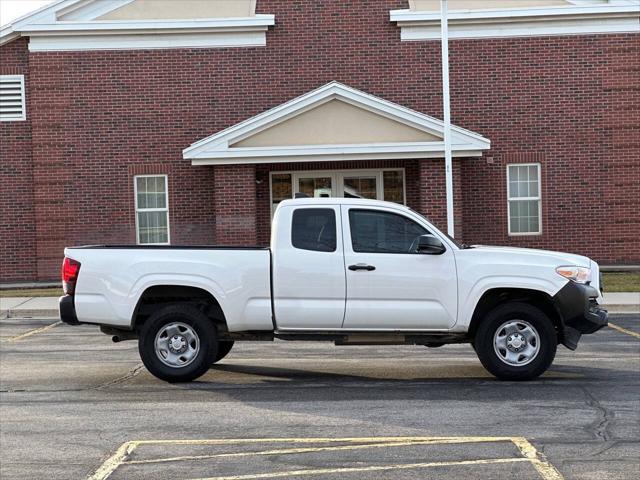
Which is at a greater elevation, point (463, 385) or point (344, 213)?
point (344, 213)

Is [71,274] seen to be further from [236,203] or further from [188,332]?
[236,203]

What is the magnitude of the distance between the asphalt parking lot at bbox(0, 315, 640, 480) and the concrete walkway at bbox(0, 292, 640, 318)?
16.1 feet

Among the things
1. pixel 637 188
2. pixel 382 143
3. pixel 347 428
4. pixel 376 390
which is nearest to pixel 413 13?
pixel 382 143

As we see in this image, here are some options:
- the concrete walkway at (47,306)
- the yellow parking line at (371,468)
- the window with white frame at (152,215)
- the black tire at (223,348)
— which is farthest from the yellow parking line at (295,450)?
the window with white frame at (152,215)

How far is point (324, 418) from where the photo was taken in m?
Result: 8.60

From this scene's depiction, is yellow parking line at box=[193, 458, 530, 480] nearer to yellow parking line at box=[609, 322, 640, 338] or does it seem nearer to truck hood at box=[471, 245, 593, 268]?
truck hood at box=[471, 245, 593, 268]

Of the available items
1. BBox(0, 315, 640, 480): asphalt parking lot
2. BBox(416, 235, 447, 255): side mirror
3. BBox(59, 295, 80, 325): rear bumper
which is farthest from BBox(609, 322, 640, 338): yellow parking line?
BBox(59, 295, 80, 325): rear bumper

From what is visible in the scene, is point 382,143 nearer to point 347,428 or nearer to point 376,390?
point 376,390

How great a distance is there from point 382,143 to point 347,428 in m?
14.5

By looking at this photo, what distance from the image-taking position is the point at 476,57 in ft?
77.8

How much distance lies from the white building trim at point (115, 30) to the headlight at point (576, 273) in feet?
48.8

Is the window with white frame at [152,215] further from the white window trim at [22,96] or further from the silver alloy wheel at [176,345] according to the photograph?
the silver alloy wheel at [176,345]

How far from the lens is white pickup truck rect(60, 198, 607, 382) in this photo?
10.3 metres

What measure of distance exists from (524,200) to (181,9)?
31.3 feet
